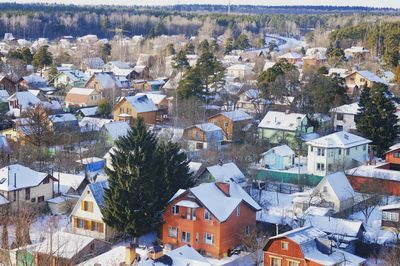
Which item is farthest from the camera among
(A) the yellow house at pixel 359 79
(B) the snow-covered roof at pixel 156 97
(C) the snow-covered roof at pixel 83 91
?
(A) the yellow house at pixel 359 79

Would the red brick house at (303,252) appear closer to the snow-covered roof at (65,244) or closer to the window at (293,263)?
the window at (293,263)

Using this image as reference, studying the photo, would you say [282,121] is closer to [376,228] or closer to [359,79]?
[376,228]

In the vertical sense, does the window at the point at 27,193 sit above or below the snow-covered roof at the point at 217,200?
below

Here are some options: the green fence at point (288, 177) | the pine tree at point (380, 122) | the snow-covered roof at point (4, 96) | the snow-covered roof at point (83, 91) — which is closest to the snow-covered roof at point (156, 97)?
the snow-covered roof at point (83, 91)

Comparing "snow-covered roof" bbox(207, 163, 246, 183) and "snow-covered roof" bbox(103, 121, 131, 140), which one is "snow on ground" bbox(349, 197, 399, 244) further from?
"snow-covered roof" bbox(103, 121, 131, 140)

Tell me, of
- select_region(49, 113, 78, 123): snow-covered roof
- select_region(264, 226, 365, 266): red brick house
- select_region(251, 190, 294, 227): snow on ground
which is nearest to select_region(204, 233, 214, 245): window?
select_region(264, 226, 365, 266): red brick house

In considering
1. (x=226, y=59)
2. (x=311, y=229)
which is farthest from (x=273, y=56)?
(x=311, y=229)

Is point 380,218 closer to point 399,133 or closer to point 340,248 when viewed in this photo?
point 340,248
